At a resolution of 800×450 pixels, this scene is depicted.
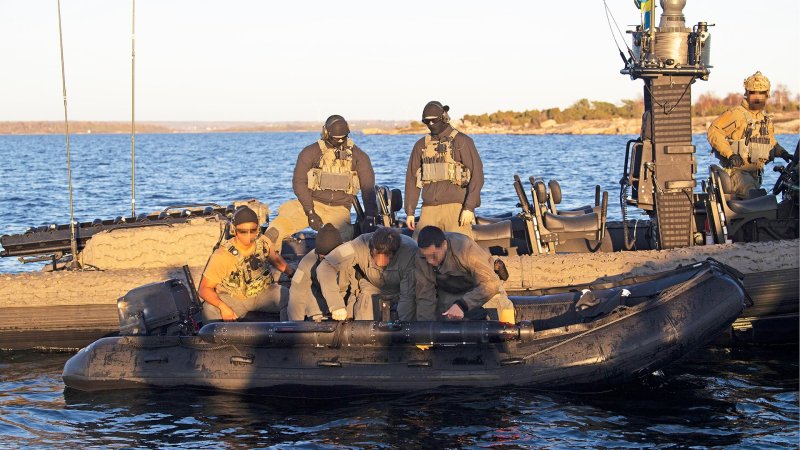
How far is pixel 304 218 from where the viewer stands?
12.1m

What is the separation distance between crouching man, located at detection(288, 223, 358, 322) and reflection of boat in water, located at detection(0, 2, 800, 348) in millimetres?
2038

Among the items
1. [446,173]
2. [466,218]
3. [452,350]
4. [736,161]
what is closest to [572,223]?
[466,218]

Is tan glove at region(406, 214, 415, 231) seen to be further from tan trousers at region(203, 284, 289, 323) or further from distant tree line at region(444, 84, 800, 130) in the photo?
distant tree line at region(444, 84, 800, 130)

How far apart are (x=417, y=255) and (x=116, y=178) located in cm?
3903

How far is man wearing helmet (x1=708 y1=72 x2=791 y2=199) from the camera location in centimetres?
1251

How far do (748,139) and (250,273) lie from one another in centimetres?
578

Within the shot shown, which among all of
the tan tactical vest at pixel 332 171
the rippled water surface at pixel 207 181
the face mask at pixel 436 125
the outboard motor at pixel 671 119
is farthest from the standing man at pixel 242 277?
the rippled water surface at pixel 207 181

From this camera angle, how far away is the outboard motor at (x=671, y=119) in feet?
39.9

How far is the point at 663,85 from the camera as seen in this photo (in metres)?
12.2

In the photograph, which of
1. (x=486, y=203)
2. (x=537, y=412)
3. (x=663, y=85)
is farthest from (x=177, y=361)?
(x=486, y=203)

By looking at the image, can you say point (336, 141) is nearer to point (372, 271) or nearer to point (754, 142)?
point (372, 271)

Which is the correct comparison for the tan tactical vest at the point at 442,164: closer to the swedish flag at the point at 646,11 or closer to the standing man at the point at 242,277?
the standing man at the point at 242,277

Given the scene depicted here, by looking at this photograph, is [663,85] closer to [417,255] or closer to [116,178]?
[417,255]

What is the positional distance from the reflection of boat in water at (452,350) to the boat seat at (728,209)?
1.60m
